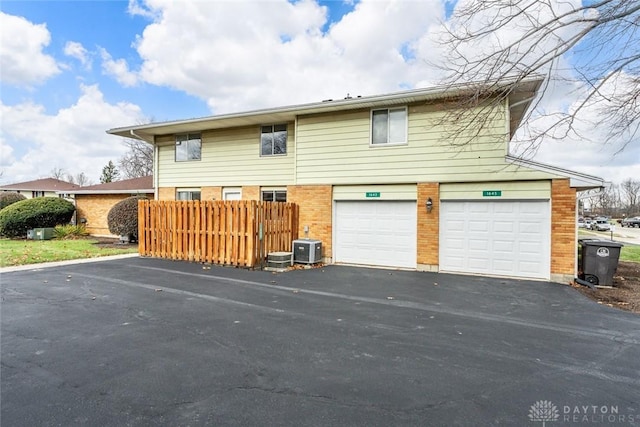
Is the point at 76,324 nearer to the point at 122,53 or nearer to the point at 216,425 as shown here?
the point at 216,425

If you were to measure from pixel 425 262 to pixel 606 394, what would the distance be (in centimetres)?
674

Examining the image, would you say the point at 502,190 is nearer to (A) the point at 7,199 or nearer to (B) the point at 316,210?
(B) the point at 316,210

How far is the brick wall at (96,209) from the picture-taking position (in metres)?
18.0

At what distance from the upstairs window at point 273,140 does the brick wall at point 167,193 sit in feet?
15.5

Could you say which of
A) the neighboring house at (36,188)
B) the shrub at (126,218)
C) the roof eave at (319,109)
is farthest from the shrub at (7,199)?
the roof eave at (319,109)

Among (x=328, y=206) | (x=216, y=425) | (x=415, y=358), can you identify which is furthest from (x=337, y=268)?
(x=216, y=425)

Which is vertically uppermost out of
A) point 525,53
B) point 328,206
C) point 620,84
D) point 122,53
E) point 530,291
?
point 122,53

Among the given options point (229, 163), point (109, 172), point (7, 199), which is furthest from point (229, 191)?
point (109, 172)

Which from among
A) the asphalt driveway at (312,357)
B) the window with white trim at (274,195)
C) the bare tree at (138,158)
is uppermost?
the bare tree at (138,158)

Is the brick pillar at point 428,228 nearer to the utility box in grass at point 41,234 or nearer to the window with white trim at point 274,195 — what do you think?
the window with white trim at point 274,195

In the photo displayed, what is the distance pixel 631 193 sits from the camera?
71188 millimetres

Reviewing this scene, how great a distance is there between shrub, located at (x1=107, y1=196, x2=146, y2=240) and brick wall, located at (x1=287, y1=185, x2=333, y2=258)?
8348mm

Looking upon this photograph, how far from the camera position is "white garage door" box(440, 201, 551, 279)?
→ 8898 mm

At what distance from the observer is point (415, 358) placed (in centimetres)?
398
